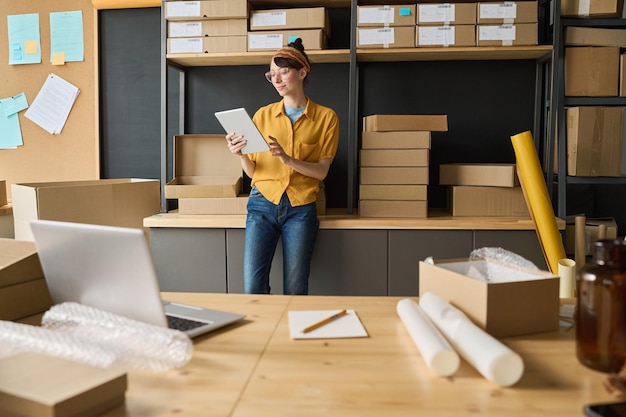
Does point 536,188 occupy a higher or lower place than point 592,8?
lower

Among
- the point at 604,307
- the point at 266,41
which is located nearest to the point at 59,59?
the point at 266,41

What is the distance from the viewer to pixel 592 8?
9.61 feet

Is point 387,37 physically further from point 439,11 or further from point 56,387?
point 56,387

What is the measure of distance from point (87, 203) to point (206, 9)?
115 centimetres

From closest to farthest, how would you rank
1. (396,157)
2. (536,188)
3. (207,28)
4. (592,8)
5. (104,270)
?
1. (104,270)
2. (536,188)
3. (592,8)
4. (396,157)
5. (207,28)

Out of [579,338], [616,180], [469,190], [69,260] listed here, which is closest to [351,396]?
[579,338]

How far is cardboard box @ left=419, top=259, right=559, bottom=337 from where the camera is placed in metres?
1.16

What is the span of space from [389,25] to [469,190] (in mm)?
923

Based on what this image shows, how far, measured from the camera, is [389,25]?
3.03 metres

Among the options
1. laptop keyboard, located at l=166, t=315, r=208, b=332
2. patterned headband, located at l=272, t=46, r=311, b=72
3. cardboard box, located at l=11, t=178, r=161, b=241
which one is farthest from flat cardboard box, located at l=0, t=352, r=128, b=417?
patterned headband, located at l=272, t=46, r=311, b=72

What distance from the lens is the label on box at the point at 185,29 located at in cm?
314

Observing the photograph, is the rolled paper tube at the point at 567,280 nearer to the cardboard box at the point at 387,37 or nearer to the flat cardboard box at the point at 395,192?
the flat cardboard box at the point at 395,192

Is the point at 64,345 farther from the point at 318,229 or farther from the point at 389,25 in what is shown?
the point at 389,25

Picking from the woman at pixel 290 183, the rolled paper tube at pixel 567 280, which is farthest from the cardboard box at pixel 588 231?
the rolled paper tube at pixel 567 280
